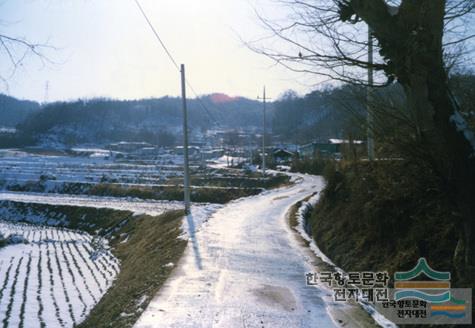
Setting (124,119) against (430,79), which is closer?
(430,79)

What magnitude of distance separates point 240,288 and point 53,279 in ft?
33.7

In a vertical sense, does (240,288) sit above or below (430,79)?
below

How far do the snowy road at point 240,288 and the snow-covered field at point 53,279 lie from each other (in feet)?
12.0

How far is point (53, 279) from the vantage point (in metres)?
14.6

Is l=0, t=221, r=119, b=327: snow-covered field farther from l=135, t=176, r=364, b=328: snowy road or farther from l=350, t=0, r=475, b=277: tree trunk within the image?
l=350, t=0, r=475, b=277: tree trunk

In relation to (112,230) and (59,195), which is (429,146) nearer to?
(112,230)

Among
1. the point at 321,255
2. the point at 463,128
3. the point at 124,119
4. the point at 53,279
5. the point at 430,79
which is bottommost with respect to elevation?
the point at 53,279

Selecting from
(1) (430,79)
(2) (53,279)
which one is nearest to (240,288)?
(1) (430,79)

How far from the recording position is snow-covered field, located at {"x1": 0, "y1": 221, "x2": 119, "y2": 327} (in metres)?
10.4

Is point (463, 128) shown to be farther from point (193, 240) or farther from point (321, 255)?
point (193, 240)

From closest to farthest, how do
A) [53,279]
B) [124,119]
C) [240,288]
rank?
[240,288]
[53,279]
[124,119]

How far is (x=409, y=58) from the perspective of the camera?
14.4 ft

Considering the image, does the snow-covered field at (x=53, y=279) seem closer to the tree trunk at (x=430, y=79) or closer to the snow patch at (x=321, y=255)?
the snow patch at (x=321, y=255)

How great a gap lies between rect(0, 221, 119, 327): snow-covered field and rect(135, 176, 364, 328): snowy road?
3643 mm
